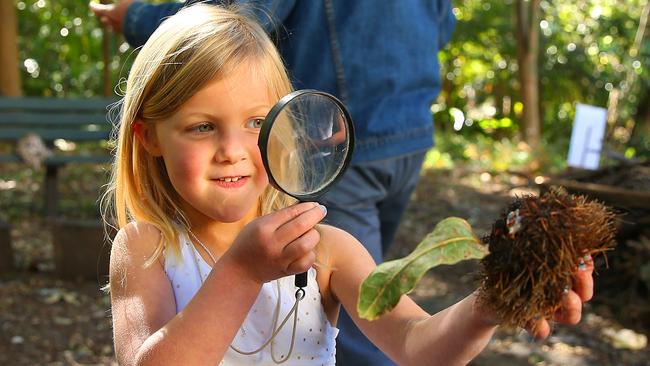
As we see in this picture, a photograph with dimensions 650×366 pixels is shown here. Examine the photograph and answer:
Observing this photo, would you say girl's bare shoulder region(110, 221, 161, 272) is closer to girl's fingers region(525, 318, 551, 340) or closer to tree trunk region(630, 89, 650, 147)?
girl's fingers region(525, 318, 551, 340)

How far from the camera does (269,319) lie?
6.11ft

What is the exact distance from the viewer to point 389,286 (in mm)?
1327

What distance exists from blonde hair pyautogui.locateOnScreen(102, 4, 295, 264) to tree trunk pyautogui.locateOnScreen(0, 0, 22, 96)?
813 centimetres

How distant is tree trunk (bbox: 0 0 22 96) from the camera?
9453 millimetres

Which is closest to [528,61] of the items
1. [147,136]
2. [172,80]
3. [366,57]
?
[366,57]

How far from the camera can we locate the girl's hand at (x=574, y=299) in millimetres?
1296

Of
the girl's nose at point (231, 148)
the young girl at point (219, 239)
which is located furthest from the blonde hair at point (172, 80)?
the girl's nose at point (231, 148)

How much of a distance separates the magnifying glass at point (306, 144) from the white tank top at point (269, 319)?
31cm

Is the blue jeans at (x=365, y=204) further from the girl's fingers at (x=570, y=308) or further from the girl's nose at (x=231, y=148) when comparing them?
the girl's fingers at (x=570, y=308)

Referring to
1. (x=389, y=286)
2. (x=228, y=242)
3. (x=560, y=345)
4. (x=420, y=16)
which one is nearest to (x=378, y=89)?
(x=420, y=16)

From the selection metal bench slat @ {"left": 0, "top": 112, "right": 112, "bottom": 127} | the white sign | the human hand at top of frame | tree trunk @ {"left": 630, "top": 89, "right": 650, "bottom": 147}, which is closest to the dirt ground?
the white sign

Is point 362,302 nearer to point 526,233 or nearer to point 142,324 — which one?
point 526,233

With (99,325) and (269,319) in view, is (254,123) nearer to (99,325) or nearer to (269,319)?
(269,319)

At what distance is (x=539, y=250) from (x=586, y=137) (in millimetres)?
4049
